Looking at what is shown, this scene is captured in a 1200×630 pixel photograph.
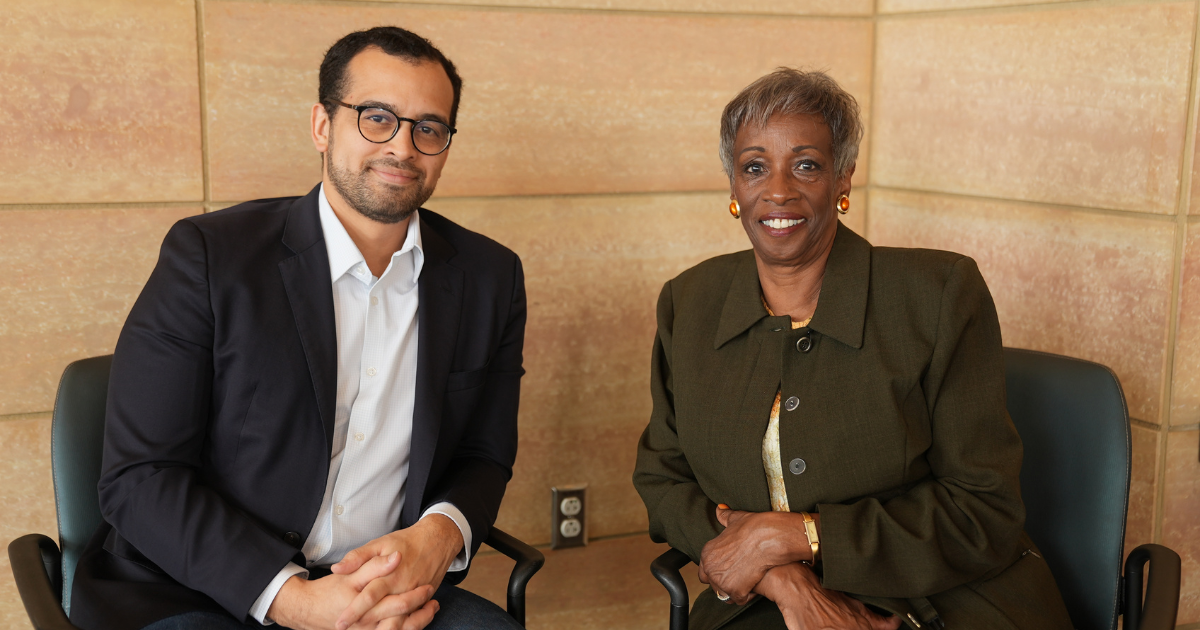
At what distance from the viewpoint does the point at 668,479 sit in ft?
7.16

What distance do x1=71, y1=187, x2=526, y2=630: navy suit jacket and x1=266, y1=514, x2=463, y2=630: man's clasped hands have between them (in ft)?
0.25

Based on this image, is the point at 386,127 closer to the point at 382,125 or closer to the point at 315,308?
the point at 382,125

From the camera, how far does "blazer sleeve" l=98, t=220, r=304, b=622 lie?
71.3 inches

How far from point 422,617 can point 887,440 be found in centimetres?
98

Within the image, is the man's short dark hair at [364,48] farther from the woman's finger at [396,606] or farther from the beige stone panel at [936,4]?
the beige stone panel at [936,4]

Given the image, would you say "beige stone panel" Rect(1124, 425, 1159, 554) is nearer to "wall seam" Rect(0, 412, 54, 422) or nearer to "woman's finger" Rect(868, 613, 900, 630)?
"woman's finger" Rect(868, 613, 900, 630)

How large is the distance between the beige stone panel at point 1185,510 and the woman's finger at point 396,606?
188 cm

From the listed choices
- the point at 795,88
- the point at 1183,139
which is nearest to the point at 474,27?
the point at 795,88

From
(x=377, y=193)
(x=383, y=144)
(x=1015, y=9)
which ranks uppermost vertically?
(x=1015, y=9)

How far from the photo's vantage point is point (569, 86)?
9.60 ft

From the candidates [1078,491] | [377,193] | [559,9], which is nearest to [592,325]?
[559,9]

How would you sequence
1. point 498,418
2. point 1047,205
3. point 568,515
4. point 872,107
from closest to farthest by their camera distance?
point 498,418 → point 1047,205 → point 568,515 → point 872,107

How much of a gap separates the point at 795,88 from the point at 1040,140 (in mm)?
1062

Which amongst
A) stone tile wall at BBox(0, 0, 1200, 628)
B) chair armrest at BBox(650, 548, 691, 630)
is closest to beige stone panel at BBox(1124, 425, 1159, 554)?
stone tile wall at BBox(0, 0, 1200, 628)
